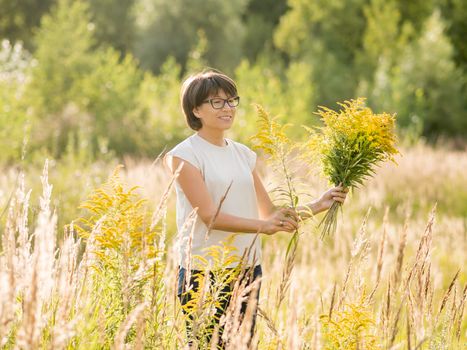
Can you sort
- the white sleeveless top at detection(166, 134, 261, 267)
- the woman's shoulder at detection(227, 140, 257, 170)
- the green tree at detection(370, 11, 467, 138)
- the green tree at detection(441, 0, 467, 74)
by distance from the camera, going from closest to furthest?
the white sleeveless top at detection(166, 134, 261, 267) < the woman's shoulder at detection(227, 140, 257, 170) < the green tree at detection(370, 11, 467, 138) < the green tree at detection(441, 0, 467, 74)

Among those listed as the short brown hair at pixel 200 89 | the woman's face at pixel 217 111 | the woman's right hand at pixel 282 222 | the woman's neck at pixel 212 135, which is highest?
the short brown hair at pixel 200 89

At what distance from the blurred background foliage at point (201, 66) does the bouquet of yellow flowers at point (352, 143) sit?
0.94 metres

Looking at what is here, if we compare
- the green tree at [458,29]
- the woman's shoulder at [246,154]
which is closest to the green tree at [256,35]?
the green tree at [458,29]

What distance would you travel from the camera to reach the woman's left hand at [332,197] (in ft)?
9.77

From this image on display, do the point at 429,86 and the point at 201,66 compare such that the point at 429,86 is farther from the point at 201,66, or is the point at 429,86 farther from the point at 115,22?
the point at 115,22

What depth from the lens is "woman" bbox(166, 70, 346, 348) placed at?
2996 mm

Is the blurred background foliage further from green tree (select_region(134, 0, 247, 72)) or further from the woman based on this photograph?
the woman

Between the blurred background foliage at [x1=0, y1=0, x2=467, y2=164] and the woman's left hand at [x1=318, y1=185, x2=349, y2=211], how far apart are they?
957mm

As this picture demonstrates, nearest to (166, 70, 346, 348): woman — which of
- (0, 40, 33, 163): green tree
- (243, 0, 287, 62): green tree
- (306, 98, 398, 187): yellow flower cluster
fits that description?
(306, 98, 398, 187): yellow flower cluster

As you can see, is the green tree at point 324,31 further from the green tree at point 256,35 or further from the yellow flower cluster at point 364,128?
the yellow flower cluster at point 364,128

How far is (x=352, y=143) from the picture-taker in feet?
9.43

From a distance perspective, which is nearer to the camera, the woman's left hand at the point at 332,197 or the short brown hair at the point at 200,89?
the woman's left hand at the point at 332,197

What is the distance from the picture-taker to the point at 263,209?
137 inches

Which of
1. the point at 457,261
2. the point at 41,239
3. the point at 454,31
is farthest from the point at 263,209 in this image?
the point at 454,31
